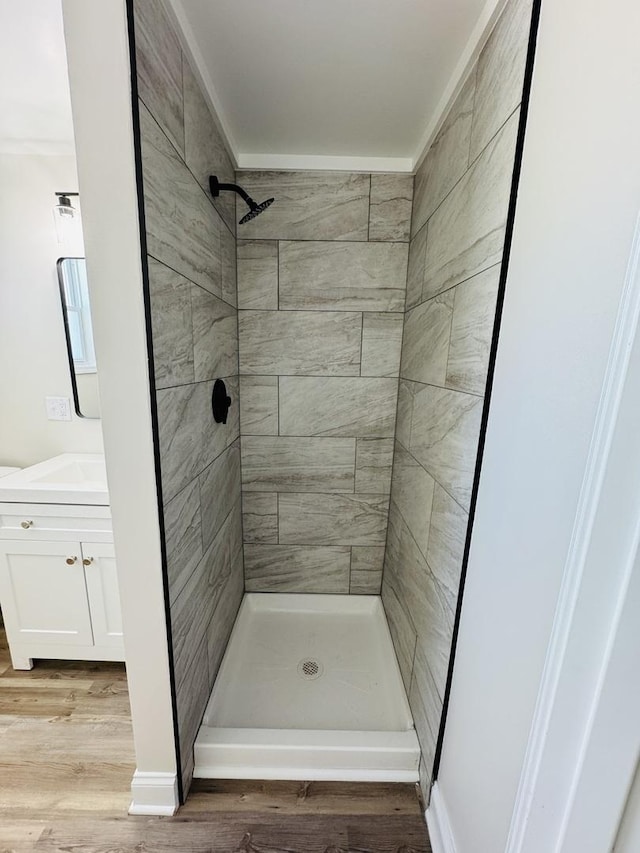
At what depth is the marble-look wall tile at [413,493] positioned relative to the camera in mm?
1266

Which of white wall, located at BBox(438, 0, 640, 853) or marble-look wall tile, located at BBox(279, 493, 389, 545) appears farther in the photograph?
marble-look wall tile, located at BBox(279, 493, 389, 545)

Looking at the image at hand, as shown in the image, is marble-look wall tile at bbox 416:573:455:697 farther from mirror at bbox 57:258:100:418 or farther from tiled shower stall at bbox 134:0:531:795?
mirror at bbox 57:258:100:418

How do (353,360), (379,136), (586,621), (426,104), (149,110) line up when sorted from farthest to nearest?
(353,360) < (379,136) < (426,104) < (149,110) < (586,621)

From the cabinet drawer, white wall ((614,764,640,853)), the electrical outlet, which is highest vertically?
the electrical outlet

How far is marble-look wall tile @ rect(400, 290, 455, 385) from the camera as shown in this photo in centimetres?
117

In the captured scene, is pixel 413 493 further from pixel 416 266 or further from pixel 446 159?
pixel 446 159

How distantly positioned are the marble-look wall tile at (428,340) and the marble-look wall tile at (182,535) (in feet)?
3.04

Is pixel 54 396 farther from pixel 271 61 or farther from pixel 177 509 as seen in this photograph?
pixel 271 61

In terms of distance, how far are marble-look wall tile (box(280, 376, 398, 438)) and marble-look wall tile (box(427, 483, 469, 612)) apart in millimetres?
710

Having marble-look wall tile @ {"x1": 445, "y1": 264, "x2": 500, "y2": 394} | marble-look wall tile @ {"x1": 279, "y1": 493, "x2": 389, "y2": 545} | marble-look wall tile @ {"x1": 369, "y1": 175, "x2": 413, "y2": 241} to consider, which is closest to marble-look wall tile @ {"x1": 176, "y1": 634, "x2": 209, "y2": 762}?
marble-look wall tile @ {"x1": 279, "y1": 493, "x2": 389, "y2": 545}

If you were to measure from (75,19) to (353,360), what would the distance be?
1354 millimetres

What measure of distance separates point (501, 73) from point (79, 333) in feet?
6.48

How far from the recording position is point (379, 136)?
4.74 ft

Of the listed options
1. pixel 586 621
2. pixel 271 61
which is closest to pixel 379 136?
pixel 271 61
